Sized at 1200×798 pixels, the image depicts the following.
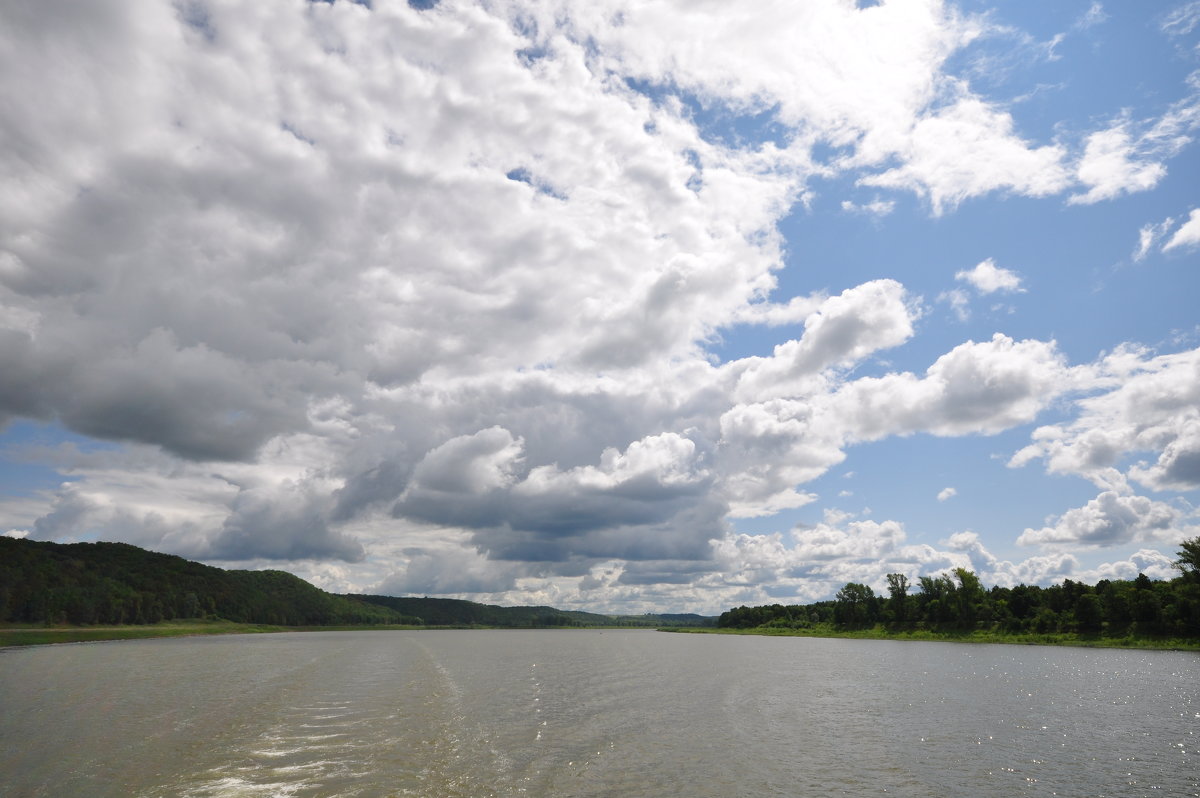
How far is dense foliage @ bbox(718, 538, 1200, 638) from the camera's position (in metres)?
113

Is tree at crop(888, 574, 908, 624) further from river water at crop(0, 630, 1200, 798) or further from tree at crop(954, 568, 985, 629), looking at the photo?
river water at crop(0, 630, 1200, 798)

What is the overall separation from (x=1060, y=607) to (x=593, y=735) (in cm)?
15301

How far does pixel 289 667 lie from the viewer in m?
76.7

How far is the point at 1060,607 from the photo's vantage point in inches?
5704

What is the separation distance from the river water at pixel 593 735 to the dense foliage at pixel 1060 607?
58.7m

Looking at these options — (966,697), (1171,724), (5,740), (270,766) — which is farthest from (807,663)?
(5,740)

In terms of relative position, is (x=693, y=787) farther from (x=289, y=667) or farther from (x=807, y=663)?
(x=807, y=663)

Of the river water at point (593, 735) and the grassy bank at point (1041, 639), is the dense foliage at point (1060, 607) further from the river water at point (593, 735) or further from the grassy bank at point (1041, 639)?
the river water at point (593, 735)

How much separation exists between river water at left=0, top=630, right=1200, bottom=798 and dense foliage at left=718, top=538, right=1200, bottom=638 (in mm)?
58696

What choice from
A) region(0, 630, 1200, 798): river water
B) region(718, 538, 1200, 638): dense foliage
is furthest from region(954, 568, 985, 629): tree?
region(0, 630, 1200, 798): river water

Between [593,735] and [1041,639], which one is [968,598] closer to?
[1041,639]

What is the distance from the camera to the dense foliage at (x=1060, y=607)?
112750 millimetres

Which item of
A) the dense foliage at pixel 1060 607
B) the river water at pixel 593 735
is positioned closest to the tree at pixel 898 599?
the dense foliage at pixel 1060 607

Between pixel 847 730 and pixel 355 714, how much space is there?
100ft
